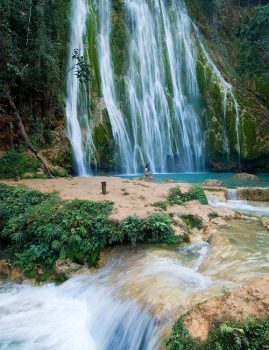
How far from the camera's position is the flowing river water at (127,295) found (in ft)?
15.0

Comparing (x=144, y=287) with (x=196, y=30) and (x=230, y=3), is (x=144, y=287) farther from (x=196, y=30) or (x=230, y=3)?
(x=230, y=3)

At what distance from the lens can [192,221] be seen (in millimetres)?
7797

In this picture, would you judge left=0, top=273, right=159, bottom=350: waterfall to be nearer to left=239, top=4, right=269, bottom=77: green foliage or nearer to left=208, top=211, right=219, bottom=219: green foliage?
left=208, top=211, right=219, bottom=219: green foliage

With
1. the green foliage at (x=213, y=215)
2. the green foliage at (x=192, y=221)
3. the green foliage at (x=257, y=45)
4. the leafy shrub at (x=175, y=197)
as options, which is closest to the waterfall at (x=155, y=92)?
the green foliage at (x=257, y=45)

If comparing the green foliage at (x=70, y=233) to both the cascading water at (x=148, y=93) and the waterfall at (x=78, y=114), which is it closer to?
the waterfall at (x=78, y=114)

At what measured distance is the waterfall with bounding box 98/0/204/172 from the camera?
21125 mm

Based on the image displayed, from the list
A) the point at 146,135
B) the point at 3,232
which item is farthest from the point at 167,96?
the point at 3,232

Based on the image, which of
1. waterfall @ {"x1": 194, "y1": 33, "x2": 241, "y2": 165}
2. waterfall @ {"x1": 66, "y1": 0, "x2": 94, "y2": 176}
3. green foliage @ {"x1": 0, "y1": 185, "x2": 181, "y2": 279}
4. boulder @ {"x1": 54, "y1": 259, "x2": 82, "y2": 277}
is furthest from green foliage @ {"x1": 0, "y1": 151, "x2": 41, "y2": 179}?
waterfall @ {"x1": 194, "y1": 33, "x2": 241, "y2": 165}

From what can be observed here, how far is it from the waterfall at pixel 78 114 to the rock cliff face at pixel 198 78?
0.41 m

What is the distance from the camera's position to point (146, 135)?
70.8 feet

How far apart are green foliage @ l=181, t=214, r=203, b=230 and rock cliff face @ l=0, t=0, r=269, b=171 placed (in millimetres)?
8584

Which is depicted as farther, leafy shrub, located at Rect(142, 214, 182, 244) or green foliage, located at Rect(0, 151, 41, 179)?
green foliage, located at Rect(0, 151, 41, 179)

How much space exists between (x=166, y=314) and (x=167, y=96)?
66.6 feet

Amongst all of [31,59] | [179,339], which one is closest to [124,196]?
[179,339]
